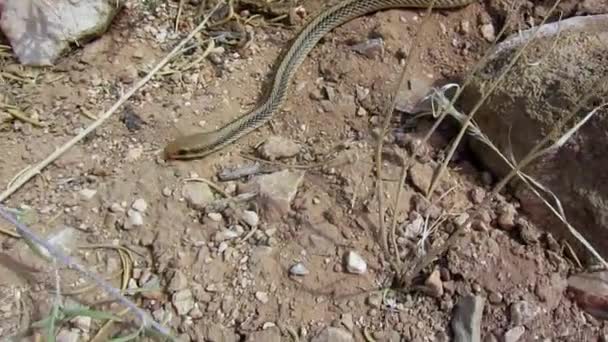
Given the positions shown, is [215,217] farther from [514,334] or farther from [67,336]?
[514,334]

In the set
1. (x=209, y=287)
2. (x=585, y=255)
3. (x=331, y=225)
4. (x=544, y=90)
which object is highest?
(x=544, y=90)

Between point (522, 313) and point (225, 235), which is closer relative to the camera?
point (522, 313)

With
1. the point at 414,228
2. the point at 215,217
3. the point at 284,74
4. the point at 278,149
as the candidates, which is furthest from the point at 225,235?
the point at 284,74

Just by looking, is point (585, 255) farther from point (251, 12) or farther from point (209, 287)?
point (251, 12)

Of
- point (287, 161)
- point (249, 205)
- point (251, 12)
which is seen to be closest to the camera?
point (249, 205)

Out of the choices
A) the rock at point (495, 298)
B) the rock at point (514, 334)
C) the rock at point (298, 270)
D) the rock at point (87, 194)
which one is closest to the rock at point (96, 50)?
the rock at point (87, 194)

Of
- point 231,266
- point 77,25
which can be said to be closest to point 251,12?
point 77,25
